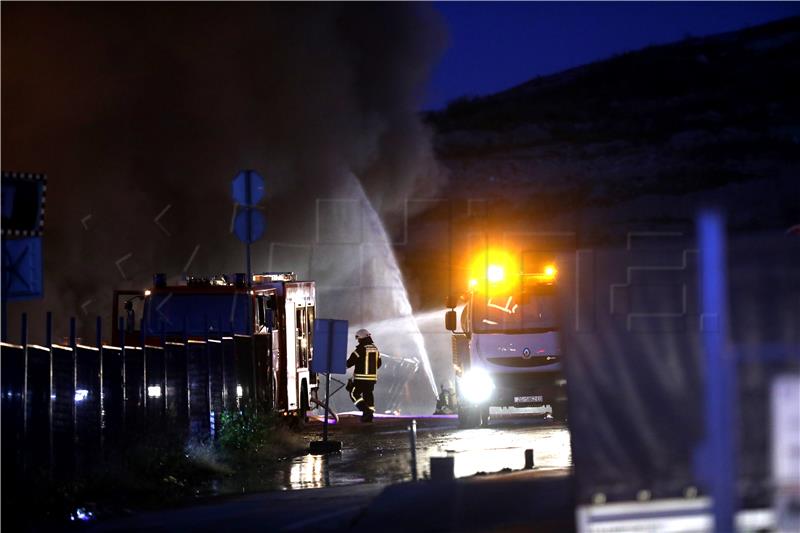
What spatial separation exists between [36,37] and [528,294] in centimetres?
1381

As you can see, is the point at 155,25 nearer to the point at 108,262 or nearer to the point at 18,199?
the point at 108,262

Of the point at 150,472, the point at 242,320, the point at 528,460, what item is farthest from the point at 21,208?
the point at 242,320

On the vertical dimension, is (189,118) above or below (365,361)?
above

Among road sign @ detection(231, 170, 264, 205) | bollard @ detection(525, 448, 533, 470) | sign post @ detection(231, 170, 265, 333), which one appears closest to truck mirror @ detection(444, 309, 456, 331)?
sign post @ detection(231, 170, 265, 333)

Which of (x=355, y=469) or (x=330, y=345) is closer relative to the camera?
(x=355, y=469)

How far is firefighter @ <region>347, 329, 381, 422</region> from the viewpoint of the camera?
2070 centimetres

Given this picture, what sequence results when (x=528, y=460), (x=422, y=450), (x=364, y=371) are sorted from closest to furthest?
(x=528, y=460) → (x=422, y=450) → (x=364, y=371)

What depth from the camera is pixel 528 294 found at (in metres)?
19.8

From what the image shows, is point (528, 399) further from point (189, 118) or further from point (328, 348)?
point (189, 118)

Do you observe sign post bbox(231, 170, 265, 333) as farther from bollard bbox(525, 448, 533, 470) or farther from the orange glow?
bollard bbox(525, 448, 533, 470)

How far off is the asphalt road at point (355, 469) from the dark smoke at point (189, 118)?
903 centimetres

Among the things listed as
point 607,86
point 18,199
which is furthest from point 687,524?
point 607,86

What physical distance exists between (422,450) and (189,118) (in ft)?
54.0

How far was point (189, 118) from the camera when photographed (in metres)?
31.0
